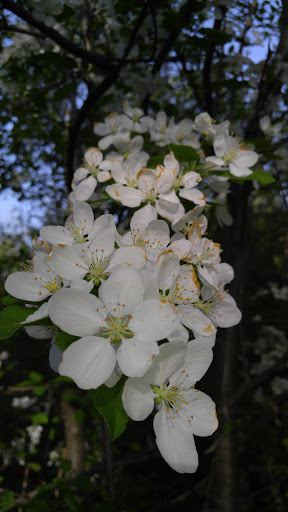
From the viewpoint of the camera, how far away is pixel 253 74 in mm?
2115

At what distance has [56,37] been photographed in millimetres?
1735

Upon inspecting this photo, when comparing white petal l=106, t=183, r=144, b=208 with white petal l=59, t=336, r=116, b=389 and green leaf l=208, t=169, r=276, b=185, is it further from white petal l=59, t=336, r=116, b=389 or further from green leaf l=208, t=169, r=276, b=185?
white petal l=59, t=336, r=116, b=389

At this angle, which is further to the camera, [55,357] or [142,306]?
[55,357]

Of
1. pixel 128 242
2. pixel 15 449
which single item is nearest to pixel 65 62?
pixel 128 242

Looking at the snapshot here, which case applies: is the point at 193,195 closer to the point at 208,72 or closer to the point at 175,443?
the point at 175,443

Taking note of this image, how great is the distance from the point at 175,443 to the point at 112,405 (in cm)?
16

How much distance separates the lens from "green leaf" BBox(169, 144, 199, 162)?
1.32 meters

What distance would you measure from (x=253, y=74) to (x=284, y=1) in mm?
391

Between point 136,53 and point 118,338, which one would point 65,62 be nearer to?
point 136,53

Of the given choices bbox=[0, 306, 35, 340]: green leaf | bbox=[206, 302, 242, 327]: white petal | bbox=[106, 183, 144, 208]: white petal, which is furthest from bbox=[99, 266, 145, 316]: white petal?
bbox=[106, 183, 144, 208]: white petal

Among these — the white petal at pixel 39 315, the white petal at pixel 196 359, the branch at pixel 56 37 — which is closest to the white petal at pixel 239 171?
the white petal at pixel 196 359

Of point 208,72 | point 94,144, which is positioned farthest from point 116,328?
point 208,72

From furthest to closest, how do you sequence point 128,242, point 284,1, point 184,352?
point 284,1, point 128,242, point 184,352

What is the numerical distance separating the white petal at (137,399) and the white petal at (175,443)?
0.09 metres
